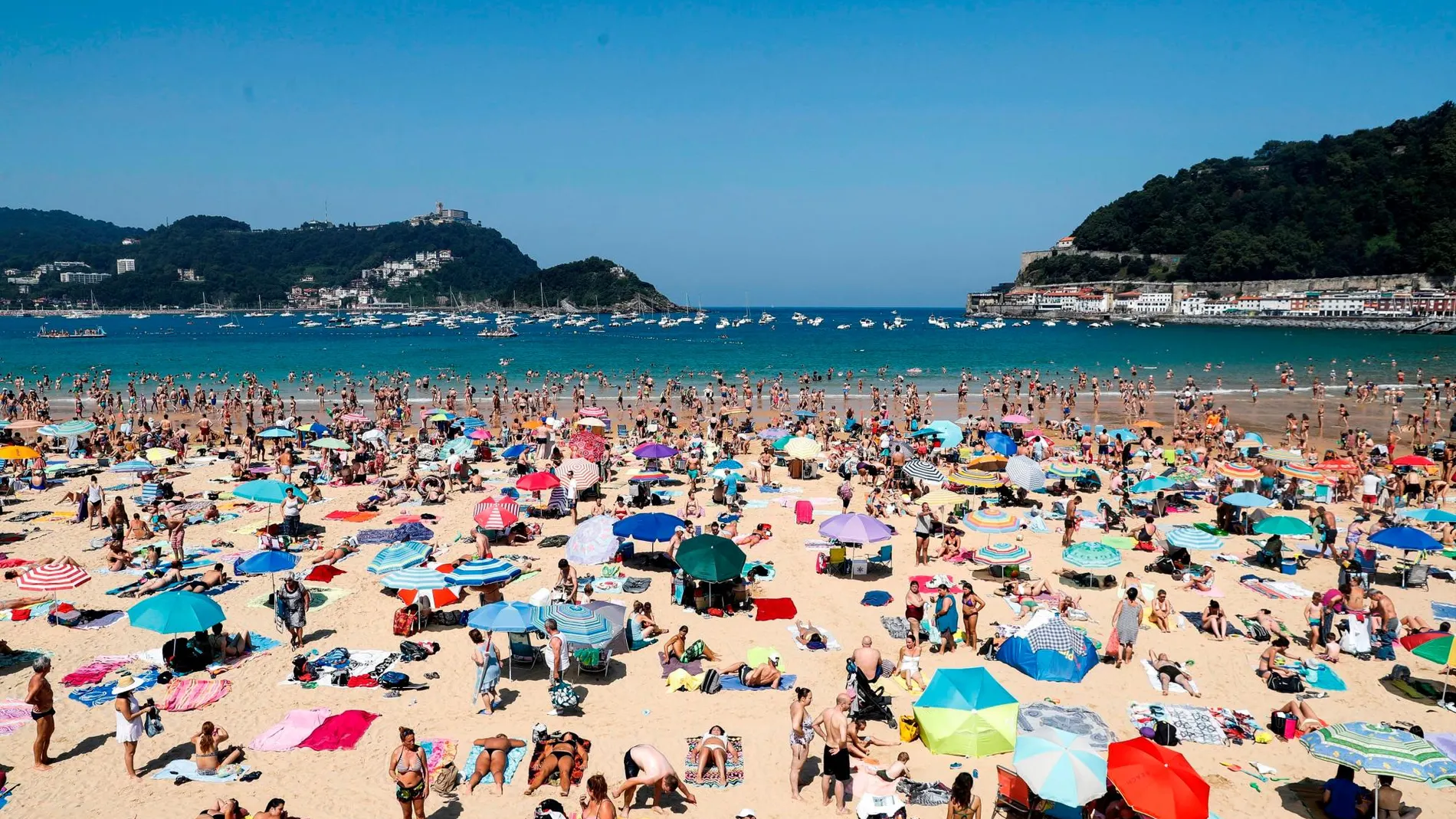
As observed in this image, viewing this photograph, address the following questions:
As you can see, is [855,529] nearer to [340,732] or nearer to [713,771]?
[713,771]

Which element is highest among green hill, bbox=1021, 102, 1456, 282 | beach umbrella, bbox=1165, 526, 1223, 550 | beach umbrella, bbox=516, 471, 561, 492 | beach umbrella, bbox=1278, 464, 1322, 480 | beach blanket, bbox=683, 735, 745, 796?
green hill, bbox=1021, 102, 1456, 282

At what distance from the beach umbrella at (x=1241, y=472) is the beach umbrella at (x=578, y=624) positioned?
48.8 ft

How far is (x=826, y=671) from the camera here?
10.2 metres

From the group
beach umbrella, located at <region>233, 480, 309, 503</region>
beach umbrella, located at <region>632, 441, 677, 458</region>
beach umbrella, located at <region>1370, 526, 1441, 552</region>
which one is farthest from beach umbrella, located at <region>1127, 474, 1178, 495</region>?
beach umbrella, located at <region>233, 480, 309, 503</region>

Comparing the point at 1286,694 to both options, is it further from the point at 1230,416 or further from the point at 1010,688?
the point at 1230,416

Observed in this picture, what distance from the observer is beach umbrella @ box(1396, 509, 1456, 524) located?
14398 millimetres

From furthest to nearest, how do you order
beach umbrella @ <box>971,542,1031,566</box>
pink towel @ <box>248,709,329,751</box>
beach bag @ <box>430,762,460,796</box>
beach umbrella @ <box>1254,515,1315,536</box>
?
beach umbrella @ <box>1254,515,1315,536</box> → beach umbrella @ <box>971,542,1031,566</box> → pink towel @ <box>248,709,329,751</box> → beach bag @ <box>430,762,460,796</box>

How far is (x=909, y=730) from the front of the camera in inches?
337

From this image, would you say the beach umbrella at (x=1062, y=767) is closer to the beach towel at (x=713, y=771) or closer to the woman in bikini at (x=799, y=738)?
the woman in bikini at (x=799, y=738)

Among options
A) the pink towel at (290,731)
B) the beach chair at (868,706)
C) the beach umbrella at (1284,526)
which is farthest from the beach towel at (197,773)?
the beach umbrella at (1284,526)

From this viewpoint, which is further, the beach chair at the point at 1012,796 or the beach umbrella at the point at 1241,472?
the beach umbrella at the point at 1241,472

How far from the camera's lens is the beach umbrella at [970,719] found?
7.94 meters

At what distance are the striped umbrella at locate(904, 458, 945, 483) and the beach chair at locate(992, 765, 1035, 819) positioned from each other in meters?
10.9

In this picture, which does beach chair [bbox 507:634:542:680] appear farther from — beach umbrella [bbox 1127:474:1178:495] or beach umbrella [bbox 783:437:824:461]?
beach umbrella [bbox 1127:474:1178:495]
